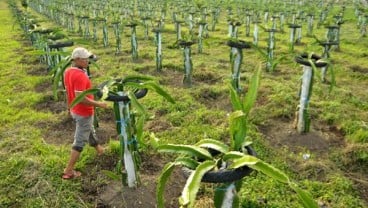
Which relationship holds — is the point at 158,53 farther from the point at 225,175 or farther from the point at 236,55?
the point at 225,175

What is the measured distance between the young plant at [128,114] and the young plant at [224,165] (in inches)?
44.0

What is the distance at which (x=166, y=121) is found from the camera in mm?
5852

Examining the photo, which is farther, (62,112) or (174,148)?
(62,112)

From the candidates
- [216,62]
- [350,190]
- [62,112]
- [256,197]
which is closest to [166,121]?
[62,112]

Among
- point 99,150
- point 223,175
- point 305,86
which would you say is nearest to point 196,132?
point 99,150

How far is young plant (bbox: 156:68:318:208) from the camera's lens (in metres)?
2.03

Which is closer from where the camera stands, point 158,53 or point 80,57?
point 80,57

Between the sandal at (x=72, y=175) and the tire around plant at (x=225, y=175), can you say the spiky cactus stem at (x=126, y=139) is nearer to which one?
the sandal at (x=72, y=175)

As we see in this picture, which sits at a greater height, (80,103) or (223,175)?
(223,175)

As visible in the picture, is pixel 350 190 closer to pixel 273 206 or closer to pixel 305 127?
pixel 273 206

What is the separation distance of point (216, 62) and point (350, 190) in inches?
236

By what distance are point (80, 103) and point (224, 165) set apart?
2341 mm

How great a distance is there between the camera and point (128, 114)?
3.71 metres

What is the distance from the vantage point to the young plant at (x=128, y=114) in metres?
3.51
